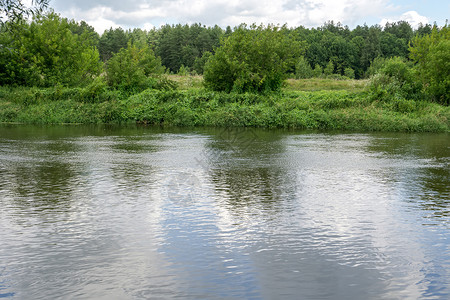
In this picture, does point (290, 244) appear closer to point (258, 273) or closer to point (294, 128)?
point (258, 273)

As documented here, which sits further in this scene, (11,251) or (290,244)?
(290,244)

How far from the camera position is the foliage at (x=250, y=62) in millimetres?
46344

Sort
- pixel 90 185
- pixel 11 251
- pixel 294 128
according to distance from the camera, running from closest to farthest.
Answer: pixel 11 251 → pixel 90 185 → pixel 294 128

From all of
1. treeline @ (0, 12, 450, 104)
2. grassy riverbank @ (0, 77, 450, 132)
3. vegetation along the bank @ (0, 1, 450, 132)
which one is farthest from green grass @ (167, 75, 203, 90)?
grassy riverbank @ (0, 77, 450, 132)

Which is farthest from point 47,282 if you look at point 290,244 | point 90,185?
point 90,185

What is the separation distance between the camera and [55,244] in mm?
8508

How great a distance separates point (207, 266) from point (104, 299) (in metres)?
1.78

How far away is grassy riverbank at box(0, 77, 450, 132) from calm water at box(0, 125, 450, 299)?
20.2 metres

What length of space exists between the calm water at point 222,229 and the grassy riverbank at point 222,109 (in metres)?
20.2

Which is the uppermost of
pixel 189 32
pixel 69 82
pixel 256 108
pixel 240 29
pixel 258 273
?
pixel 189 32

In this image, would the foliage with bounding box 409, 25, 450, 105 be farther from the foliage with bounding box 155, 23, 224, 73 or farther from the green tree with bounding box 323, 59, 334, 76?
the foliage with bounding box 155, 23, 224, 73

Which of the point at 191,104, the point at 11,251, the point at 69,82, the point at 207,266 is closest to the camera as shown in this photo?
the point at 207,266

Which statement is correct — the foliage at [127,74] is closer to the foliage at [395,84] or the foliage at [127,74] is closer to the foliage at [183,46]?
the foliage at [395,84]

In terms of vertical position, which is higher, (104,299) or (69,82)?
(69,82)
